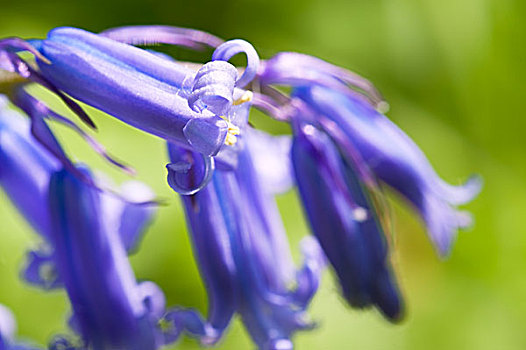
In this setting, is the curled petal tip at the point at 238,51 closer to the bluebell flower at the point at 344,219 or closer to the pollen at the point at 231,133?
the pollen at the point at 231,133

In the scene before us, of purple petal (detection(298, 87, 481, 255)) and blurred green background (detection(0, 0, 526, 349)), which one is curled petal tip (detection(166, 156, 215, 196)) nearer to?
purple petal (detection(298, 87, 481, 255))

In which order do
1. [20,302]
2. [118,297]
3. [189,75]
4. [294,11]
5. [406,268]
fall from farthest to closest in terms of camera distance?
1. [294,11]
2. [406,268]
3. [20,302]
4. [118,297]
5. [189,75]

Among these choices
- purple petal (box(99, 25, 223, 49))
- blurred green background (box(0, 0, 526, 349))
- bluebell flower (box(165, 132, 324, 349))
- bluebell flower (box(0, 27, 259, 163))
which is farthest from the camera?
blurred green background (box(0, 0, 526, 349))

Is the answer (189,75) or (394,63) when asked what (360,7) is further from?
(189,75)

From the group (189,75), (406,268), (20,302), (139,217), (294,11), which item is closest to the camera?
(189,75)

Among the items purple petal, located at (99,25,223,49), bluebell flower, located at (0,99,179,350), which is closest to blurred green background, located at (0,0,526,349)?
bluebell flower, located at (0,99,179,350)

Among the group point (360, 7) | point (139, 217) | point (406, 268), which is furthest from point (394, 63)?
point (139, 217)

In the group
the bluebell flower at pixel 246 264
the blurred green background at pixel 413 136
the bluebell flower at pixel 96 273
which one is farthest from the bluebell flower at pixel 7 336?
the blurred green background at pixel 413 136
